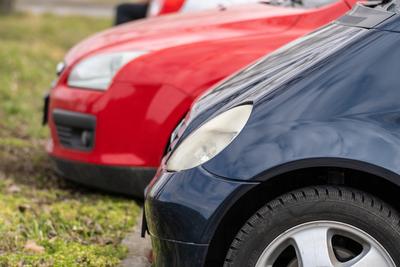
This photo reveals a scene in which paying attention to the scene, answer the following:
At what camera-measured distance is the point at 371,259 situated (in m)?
2.90

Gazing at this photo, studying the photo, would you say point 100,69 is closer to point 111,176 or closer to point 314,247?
point 111,176

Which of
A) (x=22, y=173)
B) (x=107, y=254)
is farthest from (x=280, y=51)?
(x=22, y=173)

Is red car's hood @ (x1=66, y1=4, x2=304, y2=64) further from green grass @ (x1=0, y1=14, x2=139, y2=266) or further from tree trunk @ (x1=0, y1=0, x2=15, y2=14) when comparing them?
tree trunk @ (x1=0, y1=0, x2=15, y2=14)

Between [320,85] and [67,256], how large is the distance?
1723mm

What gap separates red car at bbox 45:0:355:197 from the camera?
4.78 metres

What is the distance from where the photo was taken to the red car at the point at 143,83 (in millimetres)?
4777

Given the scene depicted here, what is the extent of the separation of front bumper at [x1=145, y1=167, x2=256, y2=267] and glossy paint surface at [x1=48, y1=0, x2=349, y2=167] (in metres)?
1.69

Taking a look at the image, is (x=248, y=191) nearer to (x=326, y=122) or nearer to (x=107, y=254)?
(x=326, y=122)

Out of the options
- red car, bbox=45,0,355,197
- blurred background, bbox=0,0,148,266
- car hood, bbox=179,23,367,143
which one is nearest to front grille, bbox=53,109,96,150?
red car, bbox=45,0,355,197

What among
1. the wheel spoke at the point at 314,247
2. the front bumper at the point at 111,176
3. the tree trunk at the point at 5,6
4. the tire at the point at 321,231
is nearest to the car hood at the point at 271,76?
the tire at the point at 321,231

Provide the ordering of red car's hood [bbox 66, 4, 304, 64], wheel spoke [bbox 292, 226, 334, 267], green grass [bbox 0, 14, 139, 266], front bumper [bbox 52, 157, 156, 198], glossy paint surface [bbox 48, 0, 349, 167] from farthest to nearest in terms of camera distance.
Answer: red car's hood [bbox 66, 4, 304, 64] < front bumper [bbox 52, 157, 156, 198] < glossy paint surface [bbox 48, 0, 349, 167] < green grass [bbox 0, 14, 139, 266] < wheel spoke [bbox 292, 226, 334, 267]

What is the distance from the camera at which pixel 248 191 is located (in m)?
2.96

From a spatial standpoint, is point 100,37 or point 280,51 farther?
point 100,37

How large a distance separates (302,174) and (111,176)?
221 cm
